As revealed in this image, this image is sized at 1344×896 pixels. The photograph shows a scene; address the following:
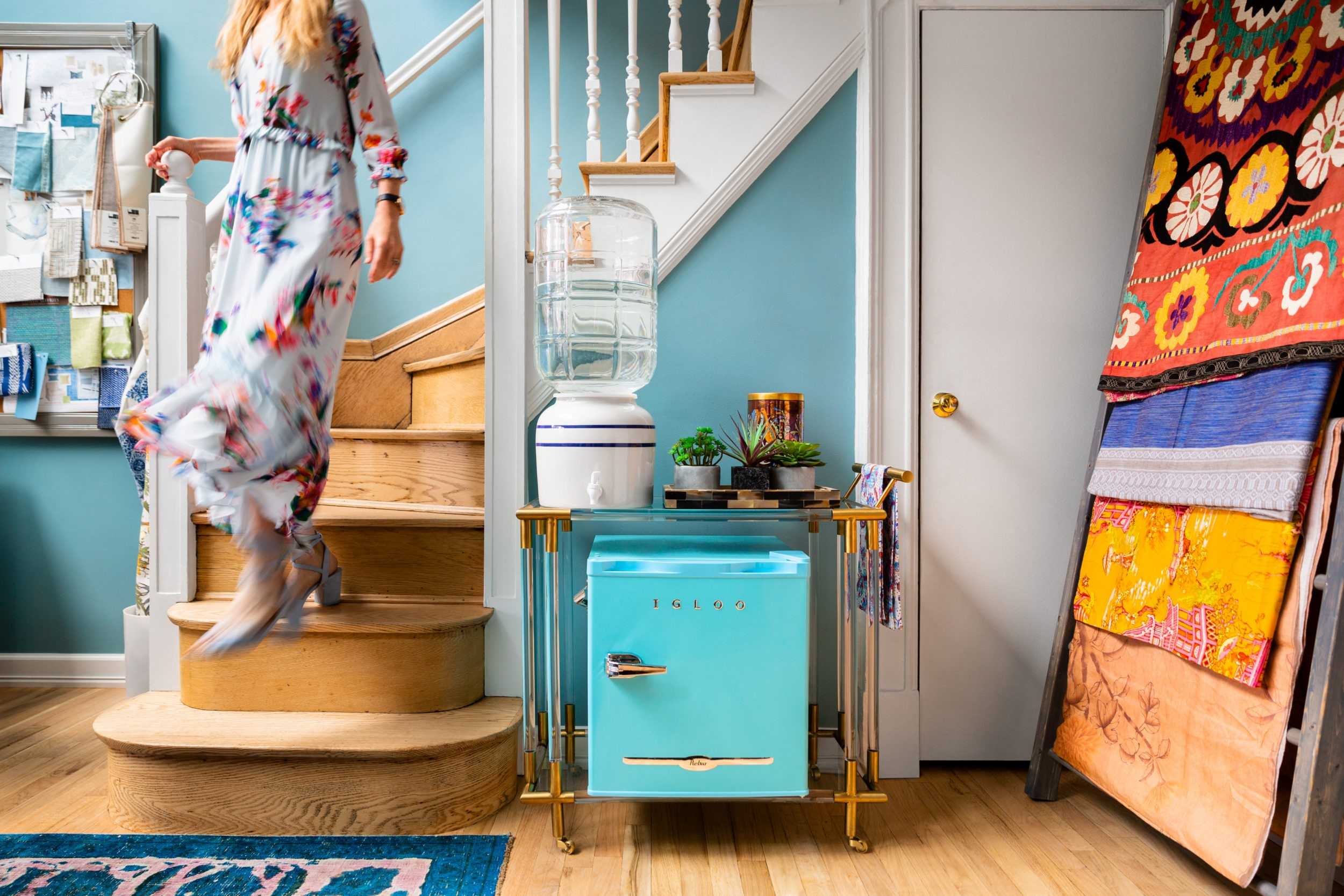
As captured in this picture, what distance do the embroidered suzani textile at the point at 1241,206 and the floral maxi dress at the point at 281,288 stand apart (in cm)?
160

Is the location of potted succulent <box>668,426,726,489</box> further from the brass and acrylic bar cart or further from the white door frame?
the white door frame

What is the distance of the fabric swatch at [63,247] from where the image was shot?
2.61 metres

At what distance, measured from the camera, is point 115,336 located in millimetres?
2631

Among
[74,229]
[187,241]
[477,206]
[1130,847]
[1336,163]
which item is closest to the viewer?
[1336,163]

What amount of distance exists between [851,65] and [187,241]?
5.34 feet

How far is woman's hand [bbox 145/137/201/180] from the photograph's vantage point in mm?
1841

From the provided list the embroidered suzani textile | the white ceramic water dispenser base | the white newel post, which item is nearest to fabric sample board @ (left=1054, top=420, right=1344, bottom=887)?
the embroidered suzani textile

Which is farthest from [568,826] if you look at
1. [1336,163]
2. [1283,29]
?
[1283,29]

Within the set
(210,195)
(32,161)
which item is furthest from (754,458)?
(32,161)

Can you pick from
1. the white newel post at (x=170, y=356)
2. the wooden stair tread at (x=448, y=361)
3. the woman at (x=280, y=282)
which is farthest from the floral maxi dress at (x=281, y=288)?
the wooden stair tread at (x=448, y=361)

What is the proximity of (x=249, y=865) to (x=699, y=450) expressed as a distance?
1.14 meters

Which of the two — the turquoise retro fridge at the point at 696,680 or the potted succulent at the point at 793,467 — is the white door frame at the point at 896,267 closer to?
the potted succulent at the point at 793,467

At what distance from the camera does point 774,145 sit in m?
2.01

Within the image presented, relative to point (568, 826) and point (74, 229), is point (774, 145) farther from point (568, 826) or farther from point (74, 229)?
point (74, 229)
